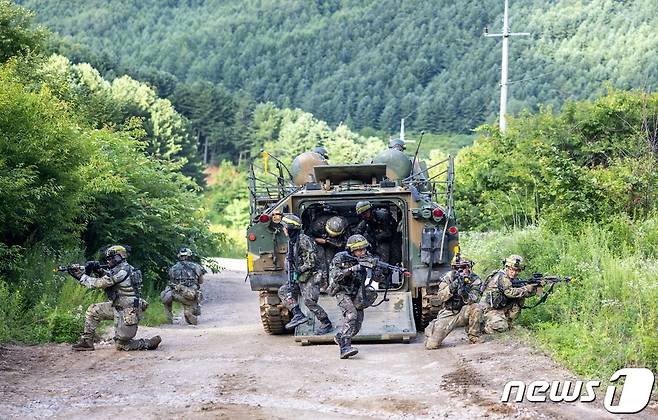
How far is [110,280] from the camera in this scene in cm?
1314

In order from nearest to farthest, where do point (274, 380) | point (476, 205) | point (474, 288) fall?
point (274, 380) < point (474, 288) < point (476, 205)

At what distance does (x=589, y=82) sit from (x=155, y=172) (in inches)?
2056

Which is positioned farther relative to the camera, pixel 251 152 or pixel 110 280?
pixel 251 152

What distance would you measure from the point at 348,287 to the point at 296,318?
109 cm

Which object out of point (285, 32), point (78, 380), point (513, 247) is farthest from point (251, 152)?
point (78, 380)

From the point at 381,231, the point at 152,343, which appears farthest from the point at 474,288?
the point at 152,343

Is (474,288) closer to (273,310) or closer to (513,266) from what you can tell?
(513,266)

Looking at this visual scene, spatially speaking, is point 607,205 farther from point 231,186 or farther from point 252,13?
point 252,13

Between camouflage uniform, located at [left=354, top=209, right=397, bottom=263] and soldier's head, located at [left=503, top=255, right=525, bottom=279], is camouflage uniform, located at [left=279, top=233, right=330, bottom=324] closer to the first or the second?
camouflage uniform, located at [left=354, top=209, right=397, bottom=263]

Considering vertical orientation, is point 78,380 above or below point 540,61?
below

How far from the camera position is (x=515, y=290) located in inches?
506

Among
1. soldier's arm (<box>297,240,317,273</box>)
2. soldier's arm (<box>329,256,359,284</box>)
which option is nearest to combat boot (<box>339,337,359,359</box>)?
soldier's arm (<box>329,256,359,284</box>)

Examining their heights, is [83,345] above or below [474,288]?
below

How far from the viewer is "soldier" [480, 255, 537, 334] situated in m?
12.9
